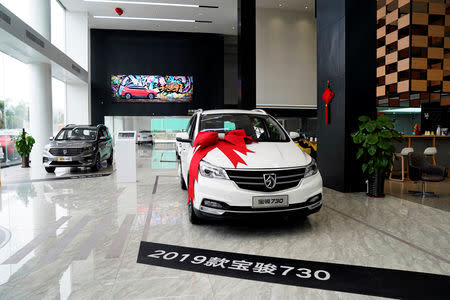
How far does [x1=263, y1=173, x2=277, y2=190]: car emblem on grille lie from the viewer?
10.7ft

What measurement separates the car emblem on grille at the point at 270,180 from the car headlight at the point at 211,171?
0.43 meters

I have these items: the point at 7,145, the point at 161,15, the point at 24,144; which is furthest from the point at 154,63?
the point at 24,144

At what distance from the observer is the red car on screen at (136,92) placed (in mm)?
22359

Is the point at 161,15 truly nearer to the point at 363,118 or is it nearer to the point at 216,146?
the point at 363,118

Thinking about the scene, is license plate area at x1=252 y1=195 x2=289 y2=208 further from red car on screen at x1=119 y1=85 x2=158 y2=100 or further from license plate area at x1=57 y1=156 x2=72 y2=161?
red car on screen at x1=119 y1=85 x2=158 y2=100

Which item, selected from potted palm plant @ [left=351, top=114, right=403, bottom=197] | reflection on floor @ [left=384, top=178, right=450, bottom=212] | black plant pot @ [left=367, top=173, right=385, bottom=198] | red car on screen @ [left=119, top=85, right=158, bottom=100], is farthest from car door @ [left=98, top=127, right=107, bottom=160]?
red car on screen @ [left=119, top=85, right=158, bottom=100]

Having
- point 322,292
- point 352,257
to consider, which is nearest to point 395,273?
point 352,257

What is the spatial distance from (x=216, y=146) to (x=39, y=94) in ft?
37.8

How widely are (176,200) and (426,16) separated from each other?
11.9 meters

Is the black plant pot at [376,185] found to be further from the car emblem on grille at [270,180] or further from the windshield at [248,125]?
the car emblem on grille at [270,180]

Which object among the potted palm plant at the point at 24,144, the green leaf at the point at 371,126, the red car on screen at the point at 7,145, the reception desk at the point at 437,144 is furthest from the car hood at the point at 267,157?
the red car on screen at the point at 7,145

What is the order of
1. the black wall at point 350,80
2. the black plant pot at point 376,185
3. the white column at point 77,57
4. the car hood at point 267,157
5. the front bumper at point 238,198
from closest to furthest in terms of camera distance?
the front bumper at point 238,198 < the car hood at point 267,157 < the black plant pot at point 376,185 < the black wall at point 350,80 < the white column at point 77,57

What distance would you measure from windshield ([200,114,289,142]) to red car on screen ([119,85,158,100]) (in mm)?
18945

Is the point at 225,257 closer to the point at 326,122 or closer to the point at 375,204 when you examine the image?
the point at 375,204
